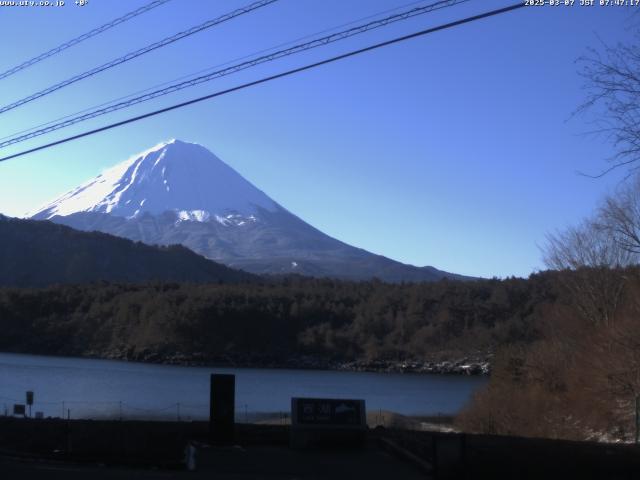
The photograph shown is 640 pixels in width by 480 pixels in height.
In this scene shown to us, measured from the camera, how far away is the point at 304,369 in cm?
11188

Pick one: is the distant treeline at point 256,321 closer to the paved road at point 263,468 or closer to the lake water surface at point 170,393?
the lake water surface at point 170,393

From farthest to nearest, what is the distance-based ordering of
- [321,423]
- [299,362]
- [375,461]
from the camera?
[299,362] < [321,423] < [375,461]

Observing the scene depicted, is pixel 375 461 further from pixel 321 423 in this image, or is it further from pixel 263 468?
pixel 263 468

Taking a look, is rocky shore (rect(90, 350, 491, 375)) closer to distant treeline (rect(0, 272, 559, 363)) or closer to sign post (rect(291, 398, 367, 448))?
distant treeline (rect(0, 272, 559, 363))

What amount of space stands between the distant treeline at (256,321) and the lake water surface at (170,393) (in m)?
28.6

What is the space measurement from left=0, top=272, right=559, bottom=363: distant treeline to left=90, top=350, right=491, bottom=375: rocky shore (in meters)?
0.45

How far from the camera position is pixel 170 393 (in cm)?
5978

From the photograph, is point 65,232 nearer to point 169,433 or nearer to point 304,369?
point 304,369

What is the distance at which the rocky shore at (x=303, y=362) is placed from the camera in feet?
360

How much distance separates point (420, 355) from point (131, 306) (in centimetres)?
4433

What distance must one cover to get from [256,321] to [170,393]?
219 feet

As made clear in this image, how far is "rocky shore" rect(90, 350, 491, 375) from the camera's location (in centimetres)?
10981

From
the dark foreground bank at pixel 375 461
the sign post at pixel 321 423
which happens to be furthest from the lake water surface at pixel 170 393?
the sign post at pixel 321 423


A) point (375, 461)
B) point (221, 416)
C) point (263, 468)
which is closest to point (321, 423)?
point (375, 461)
